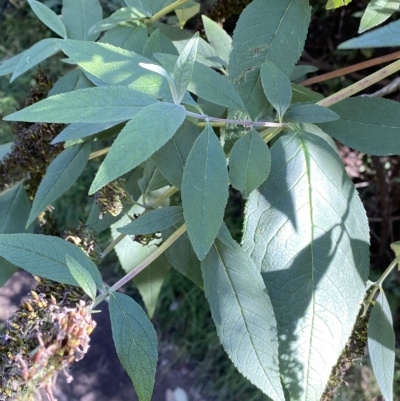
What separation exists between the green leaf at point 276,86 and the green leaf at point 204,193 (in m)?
0.10

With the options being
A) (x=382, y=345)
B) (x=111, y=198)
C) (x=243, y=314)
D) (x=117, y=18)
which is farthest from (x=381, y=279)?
(x=117, y=18)

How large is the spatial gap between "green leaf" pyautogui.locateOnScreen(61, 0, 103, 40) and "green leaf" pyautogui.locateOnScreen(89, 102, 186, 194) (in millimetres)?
304

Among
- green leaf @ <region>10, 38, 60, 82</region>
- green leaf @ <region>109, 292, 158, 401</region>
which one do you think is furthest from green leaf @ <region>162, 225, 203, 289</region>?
green leaf @ <region>10, 38, 60, 82</region>

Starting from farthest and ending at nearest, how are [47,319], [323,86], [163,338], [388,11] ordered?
1. [163,338]
2. [323,86]
3. [388,11]
4. [47,319]

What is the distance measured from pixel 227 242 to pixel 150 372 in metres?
0.13

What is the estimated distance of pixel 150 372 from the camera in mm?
417

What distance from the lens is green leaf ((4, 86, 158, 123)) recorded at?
341mm

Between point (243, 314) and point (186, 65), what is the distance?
0.22 metres

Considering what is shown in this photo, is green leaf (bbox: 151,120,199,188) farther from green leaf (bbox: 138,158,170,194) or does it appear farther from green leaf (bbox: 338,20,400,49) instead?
green leaf (bbox: 338,20,400,49)

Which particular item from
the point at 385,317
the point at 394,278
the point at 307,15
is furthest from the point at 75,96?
the point at 394,278

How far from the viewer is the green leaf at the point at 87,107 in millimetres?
341

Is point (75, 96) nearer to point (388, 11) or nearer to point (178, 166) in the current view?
point (178, 166)

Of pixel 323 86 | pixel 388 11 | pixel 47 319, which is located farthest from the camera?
pixel 323 86

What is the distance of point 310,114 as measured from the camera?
0.46 m
